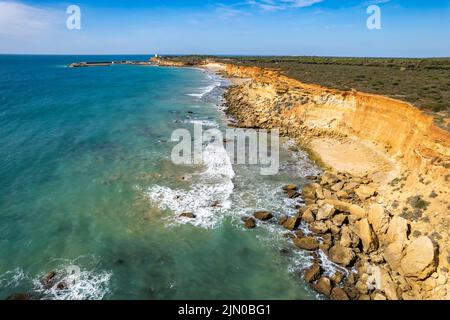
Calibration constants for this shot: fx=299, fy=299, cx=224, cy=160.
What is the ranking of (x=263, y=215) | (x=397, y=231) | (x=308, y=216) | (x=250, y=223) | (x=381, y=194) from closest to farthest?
(x=397, y=231) < (x=250, y=223) < (x=308, y=216) < (x=263, y=215) < (x=381, y=194)

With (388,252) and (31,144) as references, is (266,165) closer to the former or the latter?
(388,252)

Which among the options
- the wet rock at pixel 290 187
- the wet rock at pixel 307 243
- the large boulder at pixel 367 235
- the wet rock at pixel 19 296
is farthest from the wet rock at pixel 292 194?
the wet rock at pixel 19 296

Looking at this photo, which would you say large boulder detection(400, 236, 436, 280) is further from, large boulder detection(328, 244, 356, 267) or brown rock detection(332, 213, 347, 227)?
brown rock detection(332, 213, 347, 227)

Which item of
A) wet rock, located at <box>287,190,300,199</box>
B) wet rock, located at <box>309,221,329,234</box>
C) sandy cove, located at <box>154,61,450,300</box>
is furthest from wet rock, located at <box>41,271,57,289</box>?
wet rock, located at <box>287,190,300,199</box>

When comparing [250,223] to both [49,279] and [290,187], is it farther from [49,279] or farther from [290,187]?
[49,279]

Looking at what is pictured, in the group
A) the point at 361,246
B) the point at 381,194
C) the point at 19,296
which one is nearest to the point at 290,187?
the point at 381,194

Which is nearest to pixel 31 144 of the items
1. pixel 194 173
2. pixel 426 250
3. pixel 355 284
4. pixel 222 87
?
pixel 194 173
